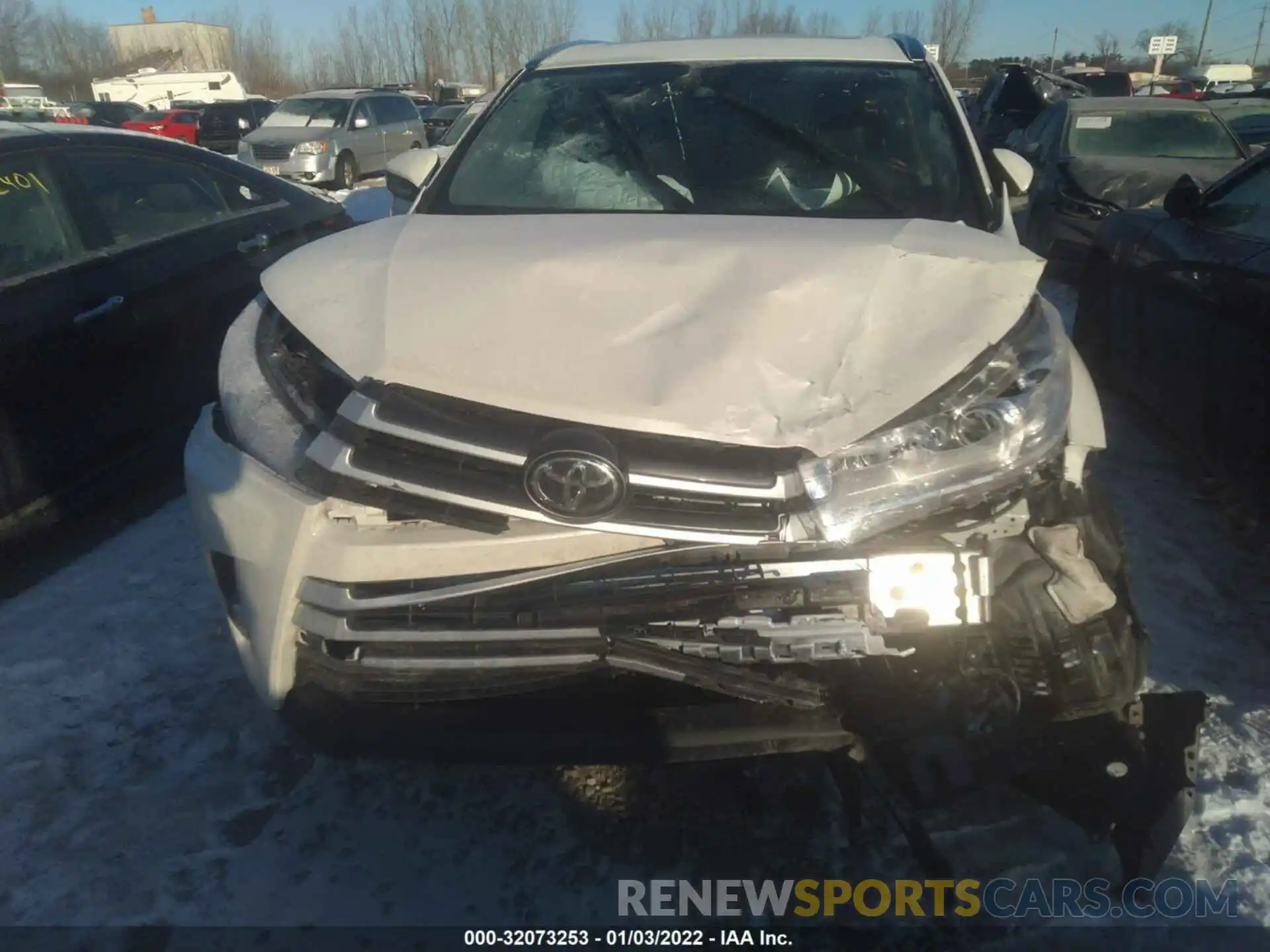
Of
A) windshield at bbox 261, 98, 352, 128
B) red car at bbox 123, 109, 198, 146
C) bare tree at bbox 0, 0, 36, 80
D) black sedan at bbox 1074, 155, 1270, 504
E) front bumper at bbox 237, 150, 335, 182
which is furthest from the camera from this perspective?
bare tree at bbox 0, 0, 36, 80

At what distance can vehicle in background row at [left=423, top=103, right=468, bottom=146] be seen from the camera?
16.9m

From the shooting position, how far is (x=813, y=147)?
10.0ft

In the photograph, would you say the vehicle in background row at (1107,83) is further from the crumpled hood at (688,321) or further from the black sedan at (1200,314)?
the crumpled hood at (688,321)

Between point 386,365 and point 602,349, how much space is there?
1.54 ft

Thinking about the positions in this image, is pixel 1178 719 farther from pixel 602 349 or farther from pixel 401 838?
pixel 401 838

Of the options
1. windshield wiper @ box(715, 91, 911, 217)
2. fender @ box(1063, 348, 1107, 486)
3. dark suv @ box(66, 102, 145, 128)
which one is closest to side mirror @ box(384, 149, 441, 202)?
windshield wiper @ box(715, 91, 911, 217)

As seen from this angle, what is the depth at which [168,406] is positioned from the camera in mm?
4008

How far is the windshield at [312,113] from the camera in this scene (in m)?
17.1

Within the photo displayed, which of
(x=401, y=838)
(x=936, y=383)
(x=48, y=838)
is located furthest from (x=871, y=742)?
(x=48, y=838)

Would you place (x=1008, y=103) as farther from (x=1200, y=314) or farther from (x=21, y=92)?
(x=21, y=92)

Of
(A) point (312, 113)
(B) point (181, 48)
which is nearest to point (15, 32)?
(B) point (181, 48)

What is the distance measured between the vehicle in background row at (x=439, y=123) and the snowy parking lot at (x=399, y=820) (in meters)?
14.7

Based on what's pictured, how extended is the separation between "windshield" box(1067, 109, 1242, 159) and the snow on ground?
709cm

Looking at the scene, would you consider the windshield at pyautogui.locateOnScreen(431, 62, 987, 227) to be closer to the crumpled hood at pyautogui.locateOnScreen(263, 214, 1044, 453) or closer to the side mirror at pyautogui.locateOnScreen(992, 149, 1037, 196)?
the side mirror at pyautogui.locateOnScreen(992, 149, 1037, 196)
